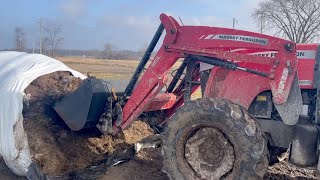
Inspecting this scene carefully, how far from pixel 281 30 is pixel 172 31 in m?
20.8

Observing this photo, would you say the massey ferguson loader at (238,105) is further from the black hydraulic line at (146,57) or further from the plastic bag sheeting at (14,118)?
the plastic bag sheeting at (14,118)

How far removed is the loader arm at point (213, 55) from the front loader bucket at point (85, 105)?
18.0 inches

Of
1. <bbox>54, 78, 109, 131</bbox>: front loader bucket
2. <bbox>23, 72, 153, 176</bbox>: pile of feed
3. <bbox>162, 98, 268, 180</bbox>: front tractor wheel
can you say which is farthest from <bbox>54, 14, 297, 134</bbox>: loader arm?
<bbox>162, 98, 268, 180</bbox>: front tractor wheel

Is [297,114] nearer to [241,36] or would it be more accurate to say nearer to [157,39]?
[241,36]

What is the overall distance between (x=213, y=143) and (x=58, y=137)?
302 cm

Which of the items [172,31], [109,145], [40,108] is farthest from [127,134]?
[172,31]

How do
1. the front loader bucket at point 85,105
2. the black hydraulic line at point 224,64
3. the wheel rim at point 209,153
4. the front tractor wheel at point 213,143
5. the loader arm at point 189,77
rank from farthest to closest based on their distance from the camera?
the front loader bucket at point 85,105, the black hydraulic line at point 224,64, the loader arm at point 189,77, the wheel rim at point 209,153, the front tractor wheel at point 213,143

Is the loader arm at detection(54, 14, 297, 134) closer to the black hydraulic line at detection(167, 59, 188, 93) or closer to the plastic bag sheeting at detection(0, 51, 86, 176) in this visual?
the black hydraulic line at detection(167, 59, 188, 93)

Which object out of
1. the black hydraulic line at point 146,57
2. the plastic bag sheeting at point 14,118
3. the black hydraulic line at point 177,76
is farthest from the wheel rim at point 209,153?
the plastic bag sheeting at point 14,118

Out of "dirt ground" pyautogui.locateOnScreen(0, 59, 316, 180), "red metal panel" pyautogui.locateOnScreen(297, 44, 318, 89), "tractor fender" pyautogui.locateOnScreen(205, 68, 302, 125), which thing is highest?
"red metal panel" pyautogui.locateOnScreen(297, 44, 318, 89)

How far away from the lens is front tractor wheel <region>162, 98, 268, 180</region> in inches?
183

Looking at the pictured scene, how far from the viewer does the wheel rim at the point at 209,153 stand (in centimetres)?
492

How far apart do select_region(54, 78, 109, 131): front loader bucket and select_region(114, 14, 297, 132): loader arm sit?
457 mm

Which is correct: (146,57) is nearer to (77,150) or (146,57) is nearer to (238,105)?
(77,150)
